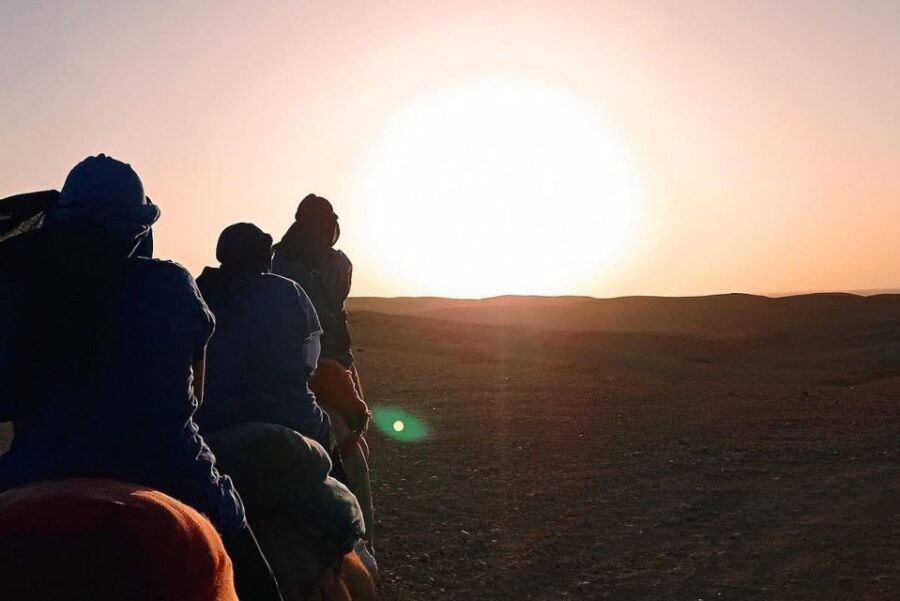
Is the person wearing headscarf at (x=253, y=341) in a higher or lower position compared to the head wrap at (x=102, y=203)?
lower

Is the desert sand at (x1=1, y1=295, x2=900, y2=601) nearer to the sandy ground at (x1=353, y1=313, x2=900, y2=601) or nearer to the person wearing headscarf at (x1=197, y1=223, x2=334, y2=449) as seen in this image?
the sandy ground at (x1=353, y1=313, x2=900, y2=601)

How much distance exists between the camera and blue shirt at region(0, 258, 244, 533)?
281 centimetres

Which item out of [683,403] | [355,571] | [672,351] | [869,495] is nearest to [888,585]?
[869,495]

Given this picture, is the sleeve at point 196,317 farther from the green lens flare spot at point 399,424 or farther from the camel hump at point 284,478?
the green lens flare spot at point 399,424

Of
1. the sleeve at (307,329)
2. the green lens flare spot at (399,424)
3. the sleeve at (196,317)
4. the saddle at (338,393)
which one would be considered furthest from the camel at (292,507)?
the green lens flare spot at (399,424)

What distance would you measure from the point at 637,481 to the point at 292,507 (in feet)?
23.4

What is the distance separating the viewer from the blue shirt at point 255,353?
4.33 metres

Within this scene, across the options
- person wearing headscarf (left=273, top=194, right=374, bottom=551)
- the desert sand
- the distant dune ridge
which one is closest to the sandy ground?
the desert sand

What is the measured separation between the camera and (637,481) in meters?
10.4

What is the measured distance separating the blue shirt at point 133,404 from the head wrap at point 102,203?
0.34 ft

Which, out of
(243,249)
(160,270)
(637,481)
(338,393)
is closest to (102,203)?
(160,270)

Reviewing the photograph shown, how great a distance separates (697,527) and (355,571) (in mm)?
5234

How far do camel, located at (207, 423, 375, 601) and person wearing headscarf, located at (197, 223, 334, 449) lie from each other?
1.51 ft

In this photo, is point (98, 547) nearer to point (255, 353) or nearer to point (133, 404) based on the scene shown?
point (133, 404)
